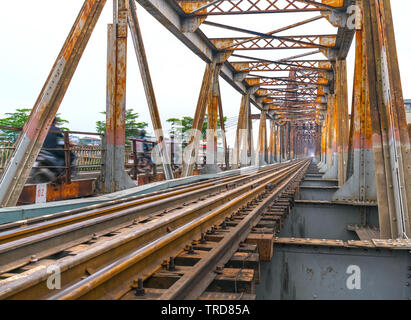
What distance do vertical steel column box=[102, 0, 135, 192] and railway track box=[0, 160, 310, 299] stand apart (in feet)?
9.48

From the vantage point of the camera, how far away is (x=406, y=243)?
13.9ft

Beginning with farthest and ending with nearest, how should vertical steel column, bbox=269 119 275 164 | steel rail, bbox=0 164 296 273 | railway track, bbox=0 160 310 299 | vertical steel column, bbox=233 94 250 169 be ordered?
vertical steel column, bbox=269 119 275 164
vertical steel column, bbox=233 94 250 169
steel rail, bbox=0 164 296 273
railway track, bbox=0 160 310 299

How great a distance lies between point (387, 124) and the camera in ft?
16.7

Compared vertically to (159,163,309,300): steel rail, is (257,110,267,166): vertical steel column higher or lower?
higher

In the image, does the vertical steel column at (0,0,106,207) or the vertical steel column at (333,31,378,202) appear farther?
the vertical steel column at (333,31,378,202)

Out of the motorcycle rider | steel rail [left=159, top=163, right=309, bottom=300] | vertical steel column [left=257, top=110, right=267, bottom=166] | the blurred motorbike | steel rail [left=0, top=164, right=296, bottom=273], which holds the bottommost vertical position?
steel rail [left=159, top=163, right=309, bottom=300]

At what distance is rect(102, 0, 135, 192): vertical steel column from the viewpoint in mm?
8523

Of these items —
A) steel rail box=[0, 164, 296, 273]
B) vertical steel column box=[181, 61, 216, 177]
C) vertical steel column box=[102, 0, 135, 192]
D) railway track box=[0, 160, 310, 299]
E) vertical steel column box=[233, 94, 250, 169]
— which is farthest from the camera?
vertical steel column box=[233, 94, 250, 169]

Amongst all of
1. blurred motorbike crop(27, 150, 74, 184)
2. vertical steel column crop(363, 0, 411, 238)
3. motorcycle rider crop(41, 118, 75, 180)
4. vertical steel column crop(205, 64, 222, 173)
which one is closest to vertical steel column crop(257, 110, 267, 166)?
vertical steel column crop(205, 64, 222, 173)

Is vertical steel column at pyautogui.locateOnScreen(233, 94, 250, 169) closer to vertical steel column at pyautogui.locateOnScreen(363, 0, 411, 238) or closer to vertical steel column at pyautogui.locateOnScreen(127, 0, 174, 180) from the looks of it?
vertical steel column at pyautogui.locateOnScreen(127, 0, 174, 180)

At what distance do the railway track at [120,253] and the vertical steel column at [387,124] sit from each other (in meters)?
1.61

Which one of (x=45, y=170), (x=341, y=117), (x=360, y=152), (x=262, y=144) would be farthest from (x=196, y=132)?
(x=262, y=144)

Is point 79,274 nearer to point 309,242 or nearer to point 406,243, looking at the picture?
point 309,242
